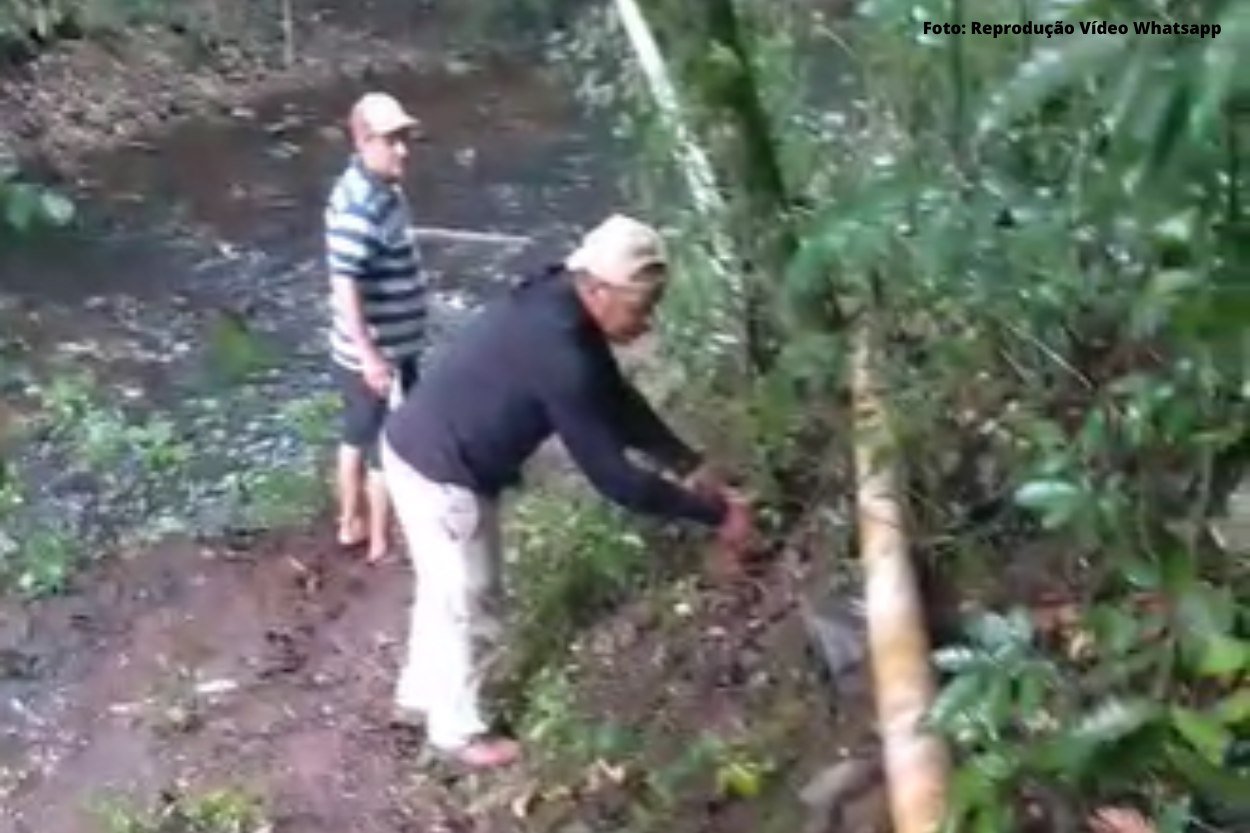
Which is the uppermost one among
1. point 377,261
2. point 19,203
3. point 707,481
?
point 19,203

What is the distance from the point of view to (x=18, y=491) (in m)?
9.43

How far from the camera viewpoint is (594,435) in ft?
19.5

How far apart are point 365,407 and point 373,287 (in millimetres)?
432

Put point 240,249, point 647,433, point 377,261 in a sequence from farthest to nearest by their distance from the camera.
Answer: point 240,249
point 377,261
point 647,433

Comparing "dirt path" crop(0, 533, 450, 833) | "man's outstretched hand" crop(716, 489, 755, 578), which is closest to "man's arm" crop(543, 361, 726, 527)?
"man's outstretched hand" crop(716, 489, 755, 578)

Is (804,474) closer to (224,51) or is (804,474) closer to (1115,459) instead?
(1115,459)

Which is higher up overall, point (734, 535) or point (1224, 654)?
point (1224, 654)

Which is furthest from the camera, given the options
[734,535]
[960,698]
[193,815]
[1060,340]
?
[193,815]

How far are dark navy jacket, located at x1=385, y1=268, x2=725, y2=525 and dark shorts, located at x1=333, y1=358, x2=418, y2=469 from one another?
156cm

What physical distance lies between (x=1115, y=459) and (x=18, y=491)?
600 centimetres

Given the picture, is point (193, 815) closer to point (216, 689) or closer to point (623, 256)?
point (216, 689)

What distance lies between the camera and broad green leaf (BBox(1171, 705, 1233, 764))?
3.73m

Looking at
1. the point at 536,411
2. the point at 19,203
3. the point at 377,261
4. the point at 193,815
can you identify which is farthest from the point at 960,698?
the point at 377,261

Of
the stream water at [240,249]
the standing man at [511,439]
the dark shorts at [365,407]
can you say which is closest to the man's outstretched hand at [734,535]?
the standing man at [511,439]
